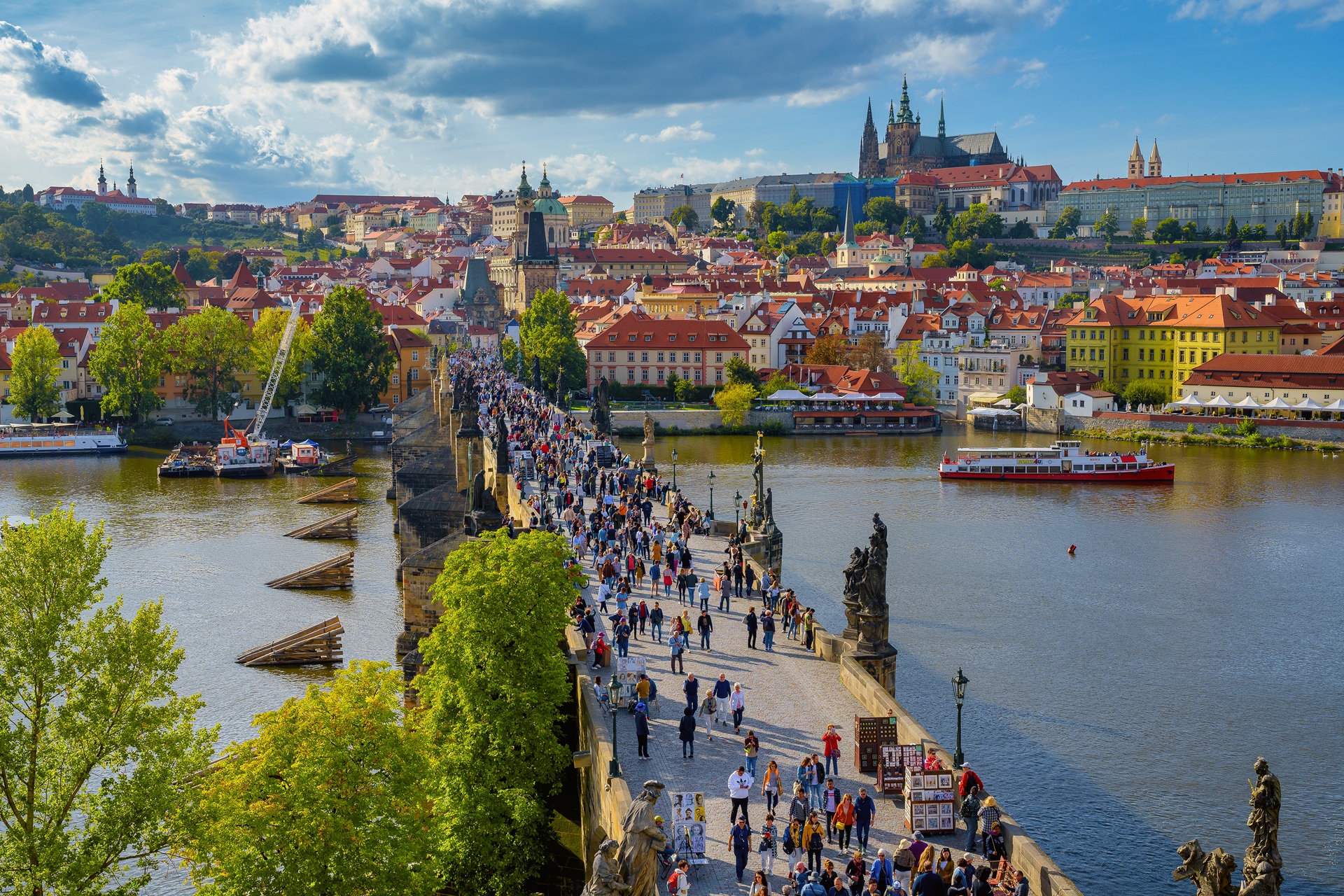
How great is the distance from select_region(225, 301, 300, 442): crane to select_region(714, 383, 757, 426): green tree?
78.1 feet

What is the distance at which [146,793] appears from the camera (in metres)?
12.7

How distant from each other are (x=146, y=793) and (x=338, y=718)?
98.1 inches

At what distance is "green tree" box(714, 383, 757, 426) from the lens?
76438 mm

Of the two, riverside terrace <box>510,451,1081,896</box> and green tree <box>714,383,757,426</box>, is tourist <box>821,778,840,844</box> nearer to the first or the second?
riverside terrace <box>510,451,1081,896</box>

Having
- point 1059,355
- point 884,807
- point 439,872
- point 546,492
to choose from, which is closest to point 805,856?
point 884,807

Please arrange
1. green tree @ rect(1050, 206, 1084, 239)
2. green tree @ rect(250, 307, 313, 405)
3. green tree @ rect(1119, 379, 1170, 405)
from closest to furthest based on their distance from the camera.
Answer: green tree @ rect(250, 307, 313, 405) < green tree @ rect(1119, 379, 1170, 405) < green tree @ rect(1050, 206, 1084, 239)

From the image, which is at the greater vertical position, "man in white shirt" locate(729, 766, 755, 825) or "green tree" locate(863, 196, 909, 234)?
"green tree" locate(863, 196, 909, 234)

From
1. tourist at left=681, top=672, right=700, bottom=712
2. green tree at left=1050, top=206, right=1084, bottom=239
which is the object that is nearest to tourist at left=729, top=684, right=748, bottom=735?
tourist at left=681, top=672, right=700, bottom=712

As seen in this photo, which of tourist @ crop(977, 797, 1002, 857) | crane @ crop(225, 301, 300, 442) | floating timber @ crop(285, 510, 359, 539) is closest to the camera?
tourist @ crop(977, 797, 1002, 857)

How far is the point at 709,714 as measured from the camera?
18.1m

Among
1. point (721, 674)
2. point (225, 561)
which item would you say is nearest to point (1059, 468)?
point (225, 561)

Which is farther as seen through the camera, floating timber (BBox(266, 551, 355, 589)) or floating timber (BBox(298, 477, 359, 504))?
floating timber (BBox(298, 477, 359, 504))

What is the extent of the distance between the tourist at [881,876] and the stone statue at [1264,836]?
3188 mm

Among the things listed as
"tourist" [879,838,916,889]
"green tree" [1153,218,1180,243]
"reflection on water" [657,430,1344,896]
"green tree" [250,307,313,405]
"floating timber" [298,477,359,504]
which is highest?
"green tree" [1153,218,1180,243]
